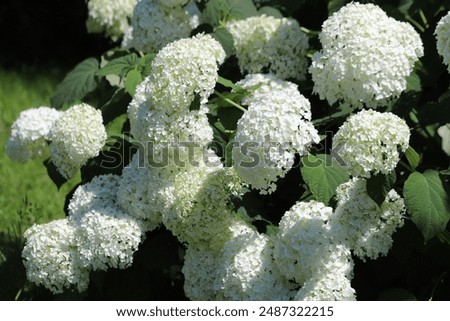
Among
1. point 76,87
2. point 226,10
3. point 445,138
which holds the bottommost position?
point 445,138

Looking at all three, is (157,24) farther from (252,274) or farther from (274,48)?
(252,274)

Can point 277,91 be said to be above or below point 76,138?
above

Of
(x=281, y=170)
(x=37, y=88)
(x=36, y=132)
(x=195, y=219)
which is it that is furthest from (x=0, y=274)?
(x=37, y=88)

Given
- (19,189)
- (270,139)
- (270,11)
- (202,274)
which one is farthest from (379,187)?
(19,189)

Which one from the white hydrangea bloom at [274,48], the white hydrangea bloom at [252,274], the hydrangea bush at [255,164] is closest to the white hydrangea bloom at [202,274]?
the hydrangea bush at [255,164]

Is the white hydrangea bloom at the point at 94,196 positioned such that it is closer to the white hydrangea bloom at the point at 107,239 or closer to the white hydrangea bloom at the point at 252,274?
the white hydrangea bloom at the point at 107,239
